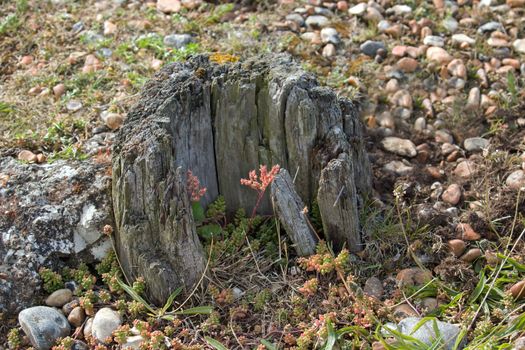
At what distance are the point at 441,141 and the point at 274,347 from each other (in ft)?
7.48

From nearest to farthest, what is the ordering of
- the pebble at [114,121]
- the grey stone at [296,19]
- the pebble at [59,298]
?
the pebble at [59,298]
the pebble at [114,121]
the grey stone at [296,19]

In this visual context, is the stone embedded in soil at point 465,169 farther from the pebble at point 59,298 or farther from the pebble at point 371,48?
the pebble at point 59,298

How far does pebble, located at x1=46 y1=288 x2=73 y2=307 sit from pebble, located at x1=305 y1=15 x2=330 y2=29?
328 cm

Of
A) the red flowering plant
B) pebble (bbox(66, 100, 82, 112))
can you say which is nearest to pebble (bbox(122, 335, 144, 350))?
the red flowering plant

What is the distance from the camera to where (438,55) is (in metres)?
5.82

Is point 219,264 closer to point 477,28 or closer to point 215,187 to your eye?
point 215,187

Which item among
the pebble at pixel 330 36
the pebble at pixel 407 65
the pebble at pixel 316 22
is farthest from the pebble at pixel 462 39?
the pebble at pixel 316 22

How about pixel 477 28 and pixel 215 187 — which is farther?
pixel 477 28

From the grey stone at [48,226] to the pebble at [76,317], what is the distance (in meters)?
0.25

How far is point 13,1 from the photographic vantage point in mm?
6500

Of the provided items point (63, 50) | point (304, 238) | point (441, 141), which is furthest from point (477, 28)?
point (63, 50)

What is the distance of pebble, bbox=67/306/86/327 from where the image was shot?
3920 millimetres

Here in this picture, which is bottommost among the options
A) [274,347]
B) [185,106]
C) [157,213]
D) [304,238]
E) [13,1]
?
[274,347]

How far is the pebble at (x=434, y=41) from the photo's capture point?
5.99m
